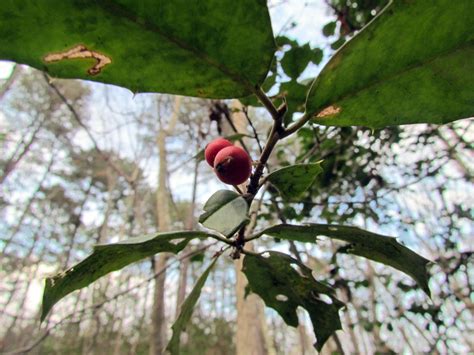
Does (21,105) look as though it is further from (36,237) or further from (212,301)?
(212,301)

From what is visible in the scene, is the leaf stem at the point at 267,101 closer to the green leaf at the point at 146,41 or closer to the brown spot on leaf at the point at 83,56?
the green leaf at the point at 146,41

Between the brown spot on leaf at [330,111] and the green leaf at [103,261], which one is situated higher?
the brown spot on leaf at [330,111]

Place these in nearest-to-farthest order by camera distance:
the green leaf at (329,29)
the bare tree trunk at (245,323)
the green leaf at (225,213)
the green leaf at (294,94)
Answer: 1. the green leaf at (225,213)
2. the green leaf at (294,94)
3. the green leaf at (329,29)
4. the bare tree trunk at (245,323)

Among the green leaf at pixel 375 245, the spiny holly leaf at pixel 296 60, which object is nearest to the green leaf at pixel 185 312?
the green leaf at pixel 375 245

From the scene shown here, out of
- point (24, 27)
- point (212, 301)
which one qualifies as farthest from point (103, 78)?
→ point (212, 301)

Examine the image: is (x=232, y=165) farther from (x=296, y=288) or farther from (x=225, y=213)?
(x=296, y=288)

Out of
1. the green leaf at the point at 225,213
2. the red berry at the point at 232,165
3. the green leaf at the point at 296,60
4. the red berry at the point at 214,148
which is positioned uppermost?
the green leaf at the point at 296,60

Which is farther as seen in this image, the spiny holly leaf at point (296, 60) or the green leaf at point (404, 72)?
the spiny holly leaf at point (296, 60)
